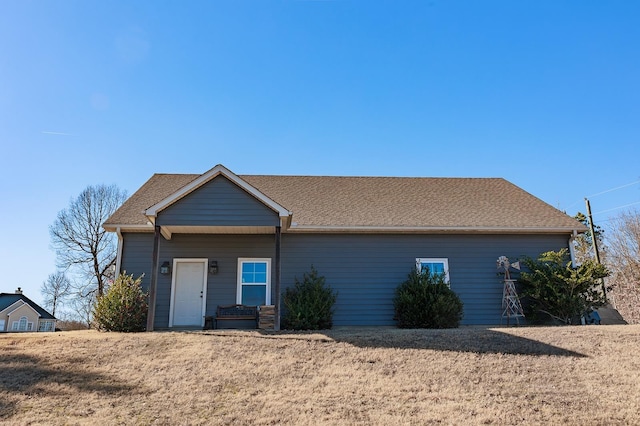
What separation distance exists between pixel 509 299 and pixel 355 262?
→ 459cm

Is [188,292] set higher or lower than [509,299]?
higher

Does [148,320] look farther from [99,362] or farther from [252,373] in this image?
[252,373]

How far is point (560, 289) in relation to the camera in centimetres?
1255

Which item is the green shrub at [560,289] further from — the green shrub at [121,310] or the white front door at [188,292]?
the green shrub at [121,310]

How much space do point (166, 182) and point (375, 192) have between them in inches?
307

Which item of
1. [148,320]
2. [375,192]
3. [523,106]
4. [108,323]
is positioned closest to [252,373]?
[148,320]

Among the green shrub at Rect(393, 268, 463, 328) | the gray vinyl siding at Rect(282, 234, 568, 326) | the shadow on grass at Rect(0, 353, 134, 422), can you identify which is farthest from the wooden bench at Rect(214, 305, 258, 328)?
the shadow on grass at Rect(0, 353, 134, 422)

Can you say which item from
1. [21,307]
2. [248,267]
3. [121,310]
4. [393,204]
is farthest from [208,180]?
[21,307]

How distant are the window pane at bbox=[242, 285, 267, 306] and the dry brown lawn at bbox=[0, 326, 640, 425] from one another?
9.09 ft

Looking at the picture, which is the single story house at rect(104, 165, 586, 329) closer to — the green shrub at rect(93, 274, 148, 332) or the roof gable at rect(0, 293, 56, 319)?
the green shrub at rect(93, 274, 148, 332)

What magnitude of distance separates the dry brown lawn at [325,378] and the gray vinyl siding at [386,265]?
9.89 ft

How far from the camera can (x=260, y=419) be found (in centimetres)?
542

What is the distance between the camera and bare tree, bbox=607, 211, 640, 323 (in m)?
21.0

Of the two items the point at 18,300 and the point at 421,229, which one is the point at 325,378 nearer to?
the point at 421,229
